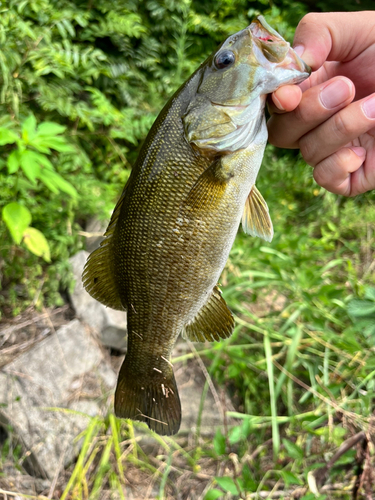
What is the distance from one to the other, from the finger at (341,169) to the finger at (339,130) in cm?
3

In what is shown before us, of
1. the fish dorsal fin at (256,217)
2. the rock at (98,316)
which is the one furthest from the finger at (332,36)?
the rock at (98,316)

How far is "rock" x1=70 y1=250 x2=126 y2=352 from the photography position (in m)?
2.38

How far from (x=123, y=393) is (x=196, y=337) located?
339 mm

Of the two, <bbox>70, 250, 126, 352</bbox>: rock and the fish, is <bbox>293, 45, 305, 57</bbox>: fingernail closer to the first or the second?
the fish

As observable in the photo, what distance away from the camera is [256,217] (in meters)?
1.20

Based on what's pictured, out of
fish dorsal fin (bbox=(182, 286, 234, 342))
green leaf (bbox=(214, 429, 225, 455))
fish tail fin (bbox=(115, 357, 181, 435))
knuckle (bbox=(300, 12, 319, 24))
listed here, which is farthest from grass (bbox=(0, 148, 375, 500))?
knuckle (bbox=(300, 12, 319, 24))

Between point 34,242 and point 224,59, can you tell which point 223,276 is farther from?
point 224,59

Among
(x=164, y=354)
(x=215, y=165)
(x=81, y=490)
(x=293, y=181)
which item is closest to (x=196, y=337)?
(x=164, y=354)

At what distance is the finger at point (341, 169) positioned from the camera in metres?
1.27

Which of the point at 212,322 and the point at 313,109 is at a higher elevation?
the point at 313,109

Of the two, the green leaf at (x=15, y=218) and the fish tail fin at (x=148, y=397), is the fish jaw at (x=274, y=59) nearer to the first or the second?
the fish tail fin at (x=148, y=397)

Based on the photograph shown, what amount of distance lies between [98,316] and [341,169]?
1.81 meters

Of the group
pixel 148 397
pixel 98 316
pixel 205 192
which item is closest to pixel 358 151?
pixel 205 192

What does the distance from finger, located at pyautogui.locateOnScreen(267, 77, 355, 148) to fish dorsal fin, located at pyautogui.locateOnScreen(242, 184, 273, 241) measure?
10.6 inches
